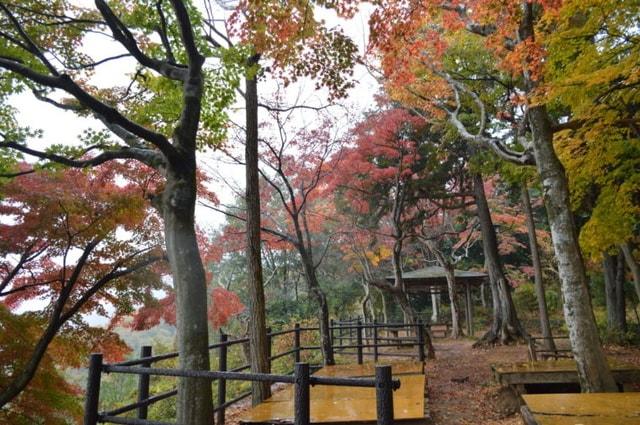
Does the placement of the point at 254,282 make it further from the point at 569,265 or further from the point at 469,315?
the point at 469,315

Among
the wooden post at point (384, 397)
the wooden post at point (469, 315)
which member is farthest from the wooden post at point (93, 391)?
the wooden post at point (469, 315)

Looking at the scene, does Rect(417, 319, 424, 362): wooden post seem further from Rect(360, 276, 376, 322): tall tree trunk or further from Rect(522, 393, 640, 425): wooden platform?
Rect(360, 276, 376, 322): tall tree trunk

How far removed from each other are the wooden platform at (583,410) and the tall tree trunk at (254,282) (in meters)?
3.25

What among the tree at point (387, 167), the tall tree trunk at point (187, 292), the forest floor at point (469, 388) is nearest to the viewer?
the tall tree trunk at point (187, 292)

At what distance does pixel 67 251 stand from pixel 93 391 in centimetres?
396

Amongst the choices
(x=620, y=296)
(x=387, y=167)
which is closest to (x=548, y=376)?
(x=387, y=167)

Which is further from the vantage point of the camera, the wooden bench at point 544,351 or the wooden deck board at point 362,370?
the wooden bench at point 544,351

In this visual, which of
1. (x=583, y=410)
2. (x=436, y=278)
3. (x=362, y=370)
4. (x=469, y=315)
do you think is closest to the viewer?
(x=583, y=410)

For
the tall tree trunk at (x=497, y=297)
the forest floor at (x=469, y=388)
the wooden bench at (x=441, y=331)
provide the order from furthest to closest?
the wooden bench at (x=441, y=331), the tall tree trunk at (x=497, y=297), the forest floor at (x=469, y=388)

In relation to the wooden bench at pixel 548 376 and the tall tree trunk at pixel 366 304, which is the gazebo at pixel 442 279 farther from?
the wooden bench at pixel 548 376

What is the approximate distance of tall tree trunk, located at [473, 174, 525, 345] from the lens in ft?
45.0

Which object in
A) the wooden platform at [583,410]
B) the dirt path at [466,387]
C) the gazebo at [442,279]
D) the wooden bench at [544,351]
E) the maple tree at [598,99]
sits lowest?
the dirt path at [466,387]

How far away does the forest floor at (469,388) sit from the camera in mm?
6055

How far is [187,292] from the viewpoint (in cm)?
367
